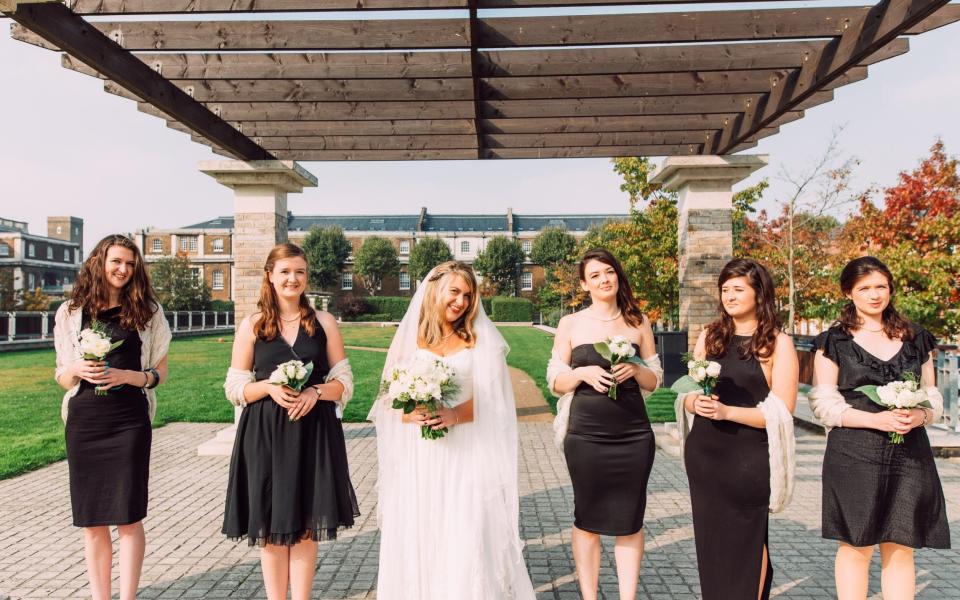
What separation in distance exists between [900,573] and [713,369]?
5.52 ft

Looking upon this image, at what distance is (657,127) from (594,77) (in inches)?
66.8

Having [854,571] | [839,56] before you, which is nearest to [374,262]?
[839,56]

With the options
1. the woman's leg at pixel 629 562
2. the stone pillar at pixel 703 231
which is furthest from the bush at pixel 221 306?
the woman's leg at pixel 629 562

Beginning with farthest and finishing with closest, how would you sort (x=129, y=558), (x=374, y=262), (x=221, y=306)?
(x=374, y=262) < (x=221, y=306) < (x=129, y=558)

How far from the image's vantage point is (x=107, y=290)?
4.23 meters

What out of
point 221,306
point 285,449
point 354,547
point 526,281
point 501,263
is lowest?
point 354,547

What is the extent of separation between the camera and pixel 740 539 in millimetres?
3775

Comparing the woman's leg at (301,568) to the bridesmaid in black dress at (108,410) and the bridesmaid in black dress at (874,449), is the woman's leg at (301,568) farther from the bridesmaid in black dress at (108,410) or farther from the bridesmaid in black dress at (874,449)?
the bridesmaid in black dress at (874,449)

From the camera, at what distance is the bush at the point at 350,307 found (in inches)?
2415

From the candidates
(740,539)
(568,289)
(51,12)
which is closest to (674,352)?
(740,539)

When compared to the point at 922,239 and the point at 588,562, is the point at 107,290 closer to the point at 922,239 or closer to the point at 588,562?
the point at 588,562

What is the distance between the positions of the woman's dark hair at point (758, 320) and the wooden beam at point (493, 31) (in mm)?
2831

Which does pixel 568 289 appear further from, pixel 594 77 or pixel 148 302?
pixel 148 302

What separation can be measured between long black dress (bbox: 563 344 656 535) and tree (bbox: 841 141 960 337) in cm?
1030
